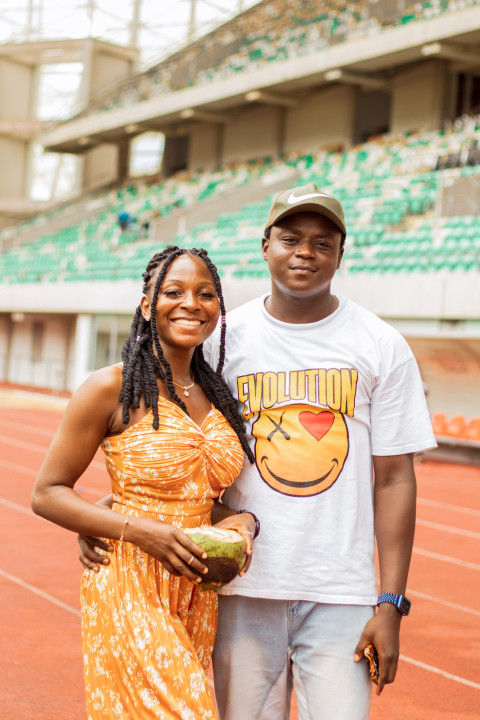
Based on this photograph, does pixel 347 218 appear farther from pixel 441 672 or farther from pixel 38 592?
pixel 441 672

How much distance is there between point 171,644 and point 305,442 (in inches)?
25.9

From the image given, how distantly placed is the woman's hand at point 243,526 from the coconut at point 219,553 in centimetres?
3

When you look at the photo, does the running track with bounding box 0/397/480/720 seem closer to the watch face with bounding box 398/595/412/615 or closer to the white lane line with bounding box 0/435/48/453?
the watch face with bounding box 398/595/412/615

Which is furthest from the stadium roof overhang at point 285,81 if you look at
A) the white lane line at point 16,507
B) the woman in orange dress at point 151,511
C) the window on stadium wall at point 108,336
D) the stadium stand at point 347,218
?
the woman in orange dress at point 151,511

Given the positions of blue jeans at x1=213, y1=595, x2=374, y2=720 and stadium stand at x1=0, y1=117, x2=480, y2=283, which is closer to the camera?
blue jeans at x1=213, y1=595, x2=374, y2=720

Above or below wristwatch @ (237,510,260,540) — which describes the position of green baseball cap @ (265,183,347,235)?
above

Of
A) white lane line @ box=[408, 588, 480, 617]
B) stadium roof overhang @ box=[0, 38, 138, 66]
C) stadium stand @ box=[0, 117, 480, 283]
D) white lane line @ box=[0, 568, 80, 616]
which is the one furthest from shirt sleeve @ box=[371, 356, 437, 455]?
stadium roof overhang @ box=[0, 38, 138, 66]

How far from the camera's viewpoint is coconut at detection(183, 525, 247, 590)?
7.80 feet

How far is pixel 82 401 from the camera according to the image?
2469 mm

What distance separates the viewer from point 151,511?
2.49m

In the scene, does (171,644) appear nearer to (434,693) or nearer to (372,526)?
(372,526)

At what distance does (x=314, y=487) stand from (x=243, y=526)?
243 mm

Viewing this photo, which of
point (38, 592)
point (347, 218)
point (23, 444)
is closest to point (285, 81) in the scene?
point (347, 218)

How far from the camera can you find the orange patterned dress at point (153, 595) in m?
2.39
